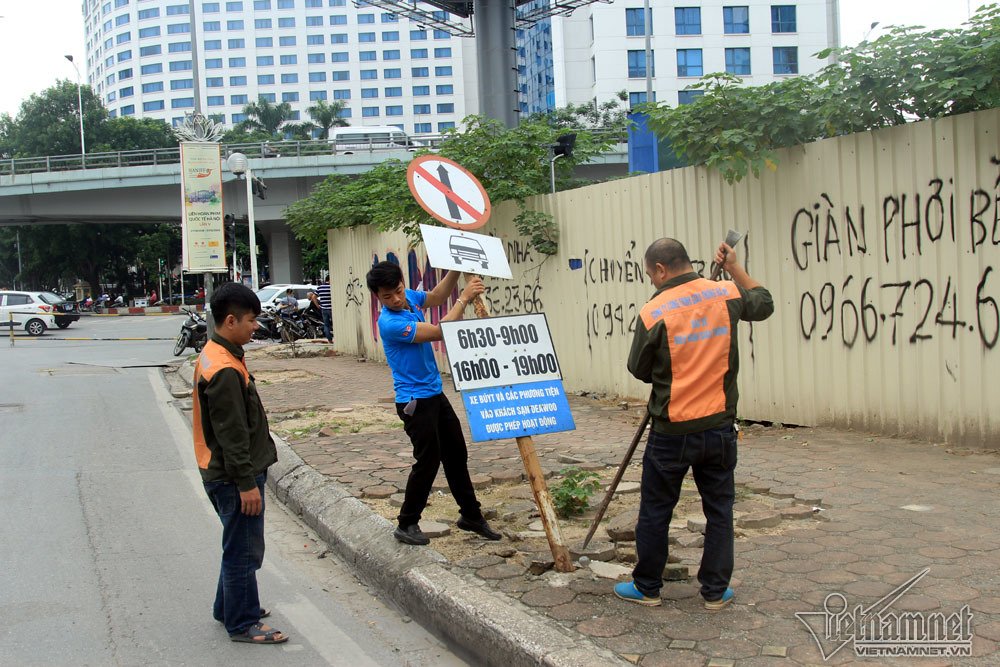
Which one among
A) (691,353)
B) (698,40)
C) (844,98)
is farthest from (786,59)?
(691,353)

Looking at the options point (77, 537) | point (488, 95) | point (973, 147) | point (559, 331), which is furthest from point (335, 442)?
point (488, 95)

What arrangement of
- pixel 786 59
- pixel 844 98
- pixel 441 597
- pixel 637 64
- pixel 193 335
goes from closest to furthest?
pixel 441 597 → pixel 844 98 → pixel 193 335 → pixel 786 59 → pixel 637 64

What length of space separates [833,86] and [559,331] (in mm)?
4894

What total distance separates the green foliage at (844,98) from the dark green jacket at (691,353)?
3.52 m

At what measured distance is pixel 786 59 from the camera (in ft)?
210

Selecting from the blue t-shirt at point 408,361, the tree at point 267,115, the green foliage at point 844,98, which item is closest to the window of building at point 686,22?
the tree at point 267,115

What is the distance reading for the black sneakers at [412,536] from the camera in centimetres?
499

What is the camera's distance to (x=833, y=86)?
6988mm

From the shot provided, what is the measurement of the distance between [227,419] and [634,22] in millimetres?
64728

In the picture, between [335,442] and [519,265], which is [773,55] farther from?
[335,442]

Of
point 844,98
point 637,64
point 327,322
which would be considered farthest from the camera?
point 637,64

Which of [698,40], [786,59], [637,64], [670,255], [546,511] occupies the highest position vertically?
[698,40]

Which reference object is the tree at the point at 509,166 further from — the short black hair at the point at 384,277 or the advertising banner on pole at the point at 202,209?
the short black hair at the point at 384,277

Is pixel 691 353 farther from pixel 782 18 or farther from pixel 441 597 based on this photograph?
pixel 782 18
